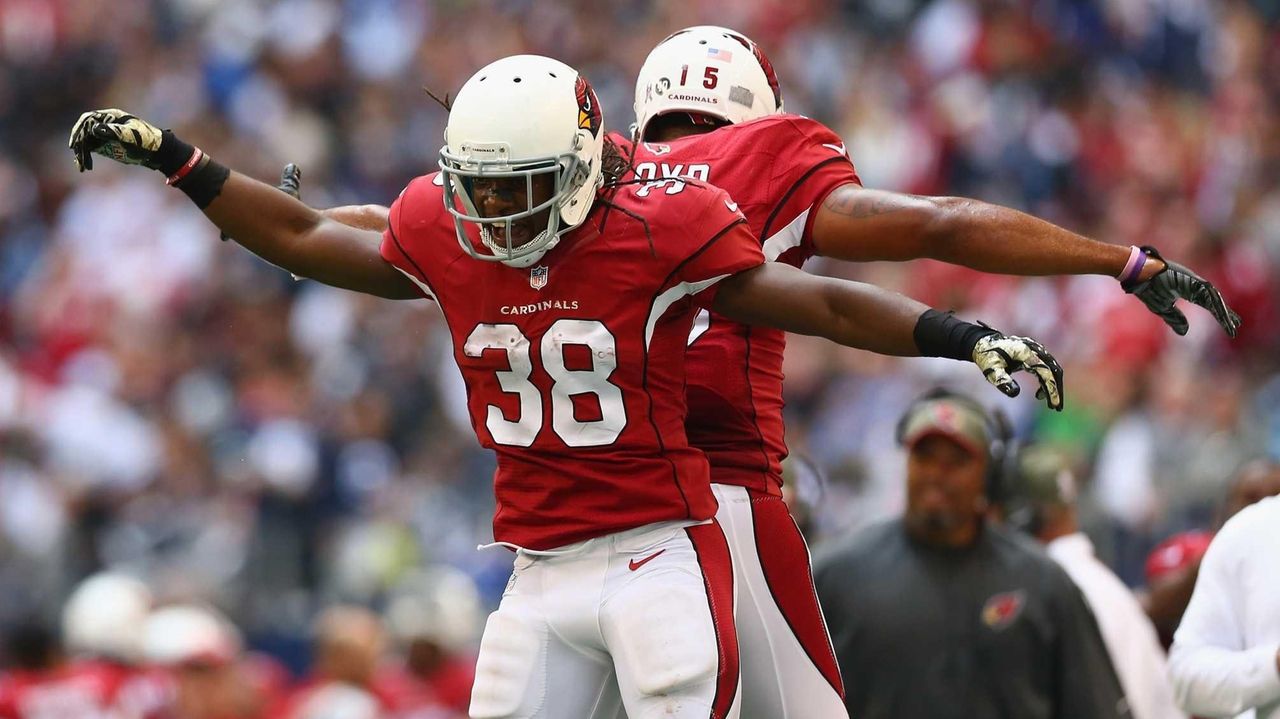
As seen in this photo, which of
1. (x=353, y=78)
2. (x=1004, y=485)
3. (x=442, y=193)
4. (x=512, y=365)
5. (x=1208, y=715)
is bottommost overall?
(x=1208, y=715)

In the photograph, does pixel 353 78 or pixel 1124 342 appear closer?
pixel 1124 342

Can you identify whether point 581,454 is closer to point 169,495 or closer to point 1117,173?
point 169,495

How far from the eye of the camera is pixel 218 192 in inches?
184

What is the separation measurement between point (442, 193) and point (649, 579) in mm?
983

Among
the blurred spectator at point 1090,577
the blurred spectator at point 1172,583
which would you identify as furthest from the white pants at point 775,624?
the blurred spectator at point 1172,583

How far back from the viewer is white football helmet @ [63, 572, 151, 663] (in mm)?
8430

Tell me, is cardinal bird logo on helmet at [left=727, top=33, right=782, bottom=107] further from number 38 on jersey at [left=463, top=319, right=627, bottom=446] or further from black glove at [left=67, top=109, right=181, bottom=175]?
black glove at [left=67, top=109, right=181, bottom=175]

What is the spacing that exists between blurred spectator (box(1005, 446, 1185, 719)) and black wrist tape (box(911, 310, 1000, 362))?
8.47 ft

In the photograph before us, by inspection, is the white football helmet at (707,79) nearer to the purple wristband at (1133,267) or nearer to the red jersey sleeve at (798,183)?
the red jersey sleeve at (798,183)

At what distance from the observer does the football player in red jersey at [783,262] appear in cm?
458

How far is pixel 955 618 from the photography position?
638cm

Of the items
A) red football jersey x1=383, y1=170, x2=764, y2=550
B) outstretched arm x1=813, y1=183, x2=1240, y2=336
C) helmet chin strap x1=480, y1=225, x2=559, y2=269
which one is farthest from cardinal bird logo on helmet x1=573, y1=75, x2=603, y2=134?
outstretched arm x1=813, y1=183, x2=1240, y2=336

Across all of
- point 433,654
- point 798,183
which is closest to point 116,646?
point 433,654

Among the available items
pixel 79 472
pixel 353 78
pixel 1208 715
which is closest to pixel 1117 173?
pixel 353 78
